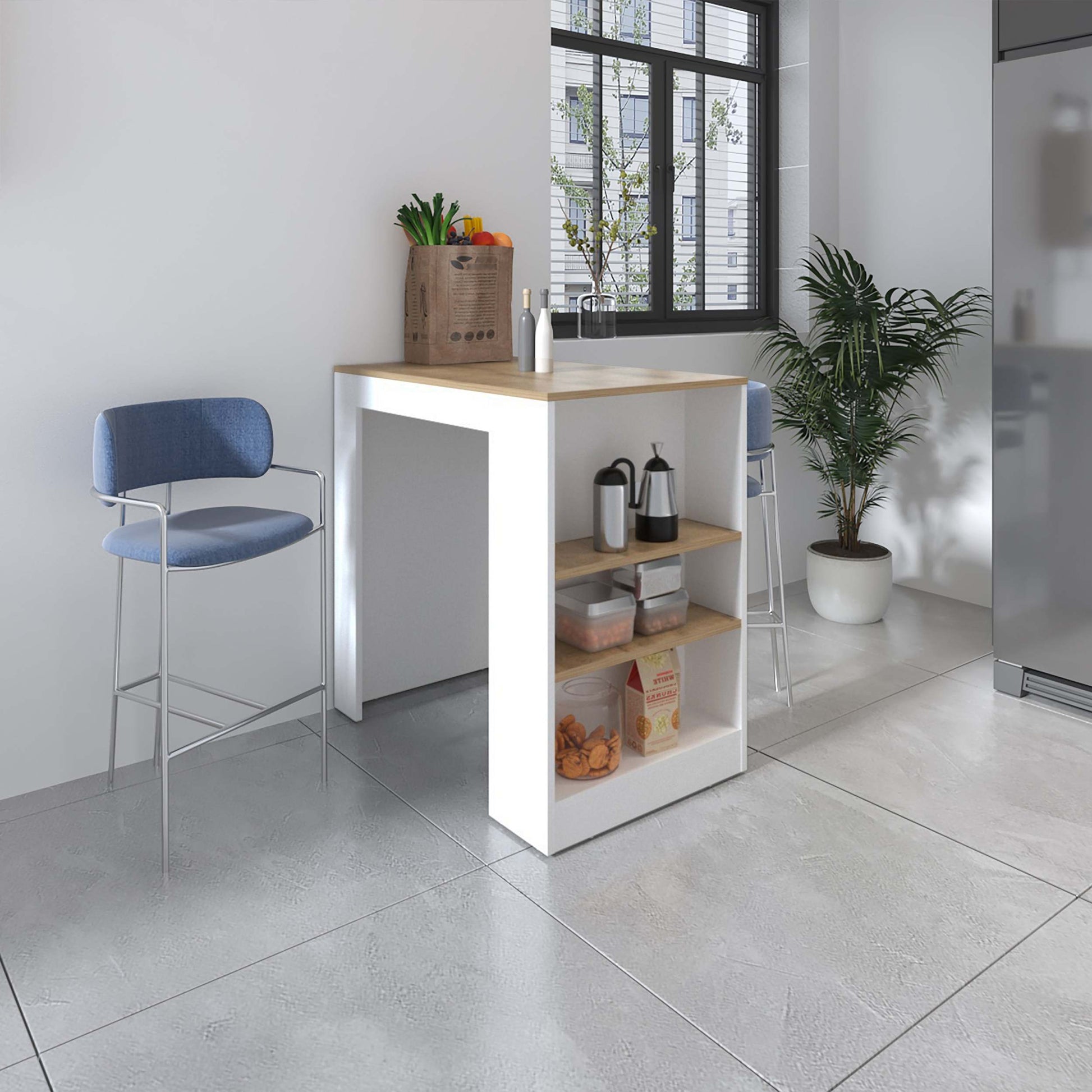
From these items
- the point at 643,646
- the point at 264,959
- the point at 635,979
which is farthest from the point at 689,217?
the point at 264,959

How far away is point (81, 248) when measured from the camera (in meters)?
2.38

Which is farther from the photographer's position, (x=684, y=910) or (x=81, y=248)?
(x=81, y=248)

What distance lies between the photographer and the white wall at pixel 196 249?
7.68 ft

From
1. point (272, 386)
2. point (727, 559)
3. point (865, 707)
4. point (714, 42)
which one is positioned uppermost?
point (714, 42)

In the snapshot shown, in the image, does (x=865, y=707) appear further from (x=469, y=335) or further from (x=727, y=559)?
(x=469, y=335)

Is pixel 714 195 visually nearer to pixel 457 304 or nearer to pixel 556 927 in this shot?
pixel 457 304

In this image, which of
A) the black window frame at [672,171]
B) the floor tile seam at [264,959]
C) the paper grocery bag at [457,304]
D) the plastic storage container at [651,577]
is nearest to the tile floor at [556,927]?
the floor tile seam at [264,959]

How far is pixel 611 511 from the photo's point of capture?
2.32 m

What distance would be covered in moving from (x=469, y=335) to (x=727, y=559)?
0.94 metres

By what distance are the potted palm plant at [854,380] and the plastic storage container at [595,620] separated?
1.59m

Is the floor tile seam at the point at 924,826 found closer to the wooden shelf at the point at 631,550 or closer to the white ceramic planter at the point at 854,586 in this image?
the wooden shelf at the point at 631,550

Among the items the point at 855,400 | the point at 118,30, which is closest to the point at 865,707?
the point at 855,400

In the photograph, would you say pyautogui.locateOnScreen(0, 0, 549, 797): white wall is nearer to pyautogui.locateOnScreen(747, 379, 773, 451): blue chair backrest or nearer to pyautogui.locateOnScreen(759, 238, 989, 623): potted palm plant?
pyautogui.locateOnScreen(747, 379, 773, 451): blue chair backrest

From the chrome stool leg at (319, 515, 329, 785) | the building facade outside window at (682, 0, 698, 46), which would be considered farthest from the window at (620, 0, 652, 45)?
the chrome stool leg at (319, 515, 329, 785)
